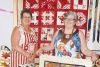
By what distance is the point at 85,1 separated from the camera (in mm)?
1614

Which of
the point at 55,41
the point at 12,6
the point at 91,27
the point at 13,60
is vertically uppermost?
the point at 12,6

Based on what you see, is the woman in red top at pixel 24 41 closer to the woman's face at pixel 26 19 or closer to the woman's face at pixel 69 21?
the woman's face at pixel 26 19

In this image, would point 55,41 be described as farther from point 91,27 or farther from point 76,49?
point 91,27

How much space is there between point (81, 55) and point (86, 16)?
0.30m

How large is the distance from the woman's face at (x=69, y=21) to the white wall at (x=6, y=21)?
0.45 metres

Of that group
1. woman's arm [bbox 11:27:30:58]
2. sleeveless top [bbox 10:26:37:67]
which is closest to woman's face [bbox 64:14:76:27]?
sleeveless top [bbox 10:26:37:67]

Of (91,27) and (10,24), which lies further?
(10,24)

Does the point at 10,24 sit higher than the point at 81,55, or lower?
higher

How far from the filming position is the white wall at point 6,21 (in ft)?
5.65

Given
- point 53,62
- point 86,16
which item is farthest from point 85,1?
point 53,62

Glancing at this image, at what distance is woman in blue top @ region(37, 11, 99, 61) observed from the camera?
1.64 m

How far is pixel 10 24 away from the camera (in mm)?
1730

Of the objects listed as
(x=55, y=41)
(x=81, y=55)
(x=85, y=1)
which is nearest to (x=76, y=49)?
(x=81, y=55)

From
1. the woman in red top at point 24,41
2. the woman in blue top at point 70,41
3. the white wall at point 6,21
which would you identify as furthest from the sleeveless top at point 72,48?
the white wall at point 6,21
